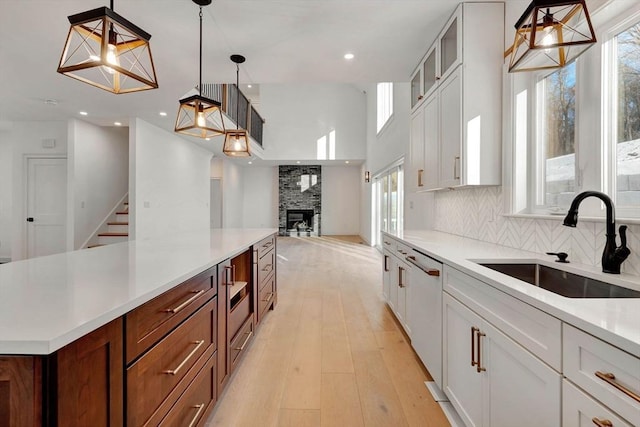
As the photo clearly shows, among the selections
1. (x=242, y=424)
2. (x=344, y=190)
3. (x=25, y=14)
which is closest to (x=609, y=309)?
(x=242, y=424)

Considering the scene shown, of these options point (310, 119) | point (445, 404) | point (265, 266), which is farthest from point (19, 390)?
point (310, 119)

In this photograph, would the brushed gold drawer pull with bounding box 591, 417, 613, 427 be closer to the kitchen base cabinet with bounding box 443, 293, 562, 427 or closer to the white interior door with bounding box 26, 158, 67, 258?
the kitchen base cabinet with bounding box 443, 293, 562, 427

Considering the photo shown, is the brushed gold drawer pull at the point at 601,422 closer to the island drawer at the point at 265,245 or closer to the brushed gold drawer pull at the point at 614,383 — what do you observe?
the brushed gold drawer pull at the point at 614,383

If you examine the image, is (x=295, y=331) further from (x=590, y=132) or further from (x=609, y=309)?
(x=590, y=132)

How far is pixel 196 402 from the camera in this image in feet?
4.66

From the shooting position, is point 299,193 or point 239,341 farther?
point 299,193

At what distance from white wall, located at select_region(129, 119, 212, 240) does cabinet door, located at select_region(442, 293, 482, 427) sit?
4.88 metres

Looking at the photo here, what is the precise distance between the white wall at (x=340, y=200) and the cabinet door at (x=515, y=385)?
32.6ft

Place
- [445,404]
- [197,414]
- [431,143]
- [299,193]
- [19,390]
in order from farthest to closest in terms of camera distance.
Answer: [299,193] < [431,143] < [445,404] < [197,414] < [19,390]

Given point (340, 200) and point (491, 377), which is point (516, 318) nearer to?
point (491, 377)

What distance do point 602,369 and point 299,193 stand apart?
10.5 meters

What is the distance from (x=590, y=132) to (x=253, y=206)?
1060 cm

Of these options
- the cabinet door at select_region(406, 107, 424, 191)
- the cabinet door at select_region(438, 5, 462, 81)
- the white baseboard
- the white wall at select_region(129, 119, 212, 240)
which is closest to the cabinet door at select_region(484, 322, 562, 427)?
the white baseboard

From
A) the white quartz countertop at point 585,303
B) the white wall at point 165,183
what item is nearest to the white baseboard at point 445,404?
the white quartz countertop at point 585,303
